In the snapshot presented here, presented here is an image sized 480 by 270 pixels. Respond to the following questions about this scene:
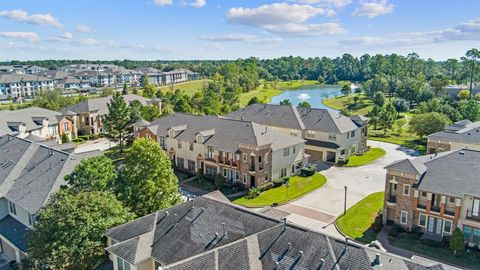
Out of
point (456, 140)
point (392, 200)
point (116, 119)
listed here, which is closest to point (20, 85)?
point (116, 119)

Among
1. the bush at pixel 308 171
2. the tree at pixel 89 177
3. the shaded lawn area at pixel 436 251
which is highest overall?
the tree at pixel 89 177

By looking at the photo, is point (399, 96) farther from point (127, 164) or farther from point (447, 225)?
point (127, 164)

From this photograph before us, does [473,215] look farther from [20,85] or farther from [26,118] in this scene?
[20,85]

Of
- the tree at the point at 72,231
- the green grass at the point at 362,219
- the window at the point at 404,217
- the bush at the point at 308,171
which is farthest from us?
the bush at the point at 308,171

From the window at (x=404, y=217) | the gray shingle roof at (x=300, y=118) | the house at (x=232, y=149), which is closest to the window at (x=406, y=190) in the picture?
the window at (x=404, y=217)

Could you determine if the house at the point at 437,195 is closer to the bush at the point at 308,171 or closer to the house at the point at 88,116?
the bush at the point at 308,171

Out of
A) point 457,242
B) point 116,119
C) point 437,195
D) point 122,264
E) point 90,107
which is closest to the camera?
point 122,264
